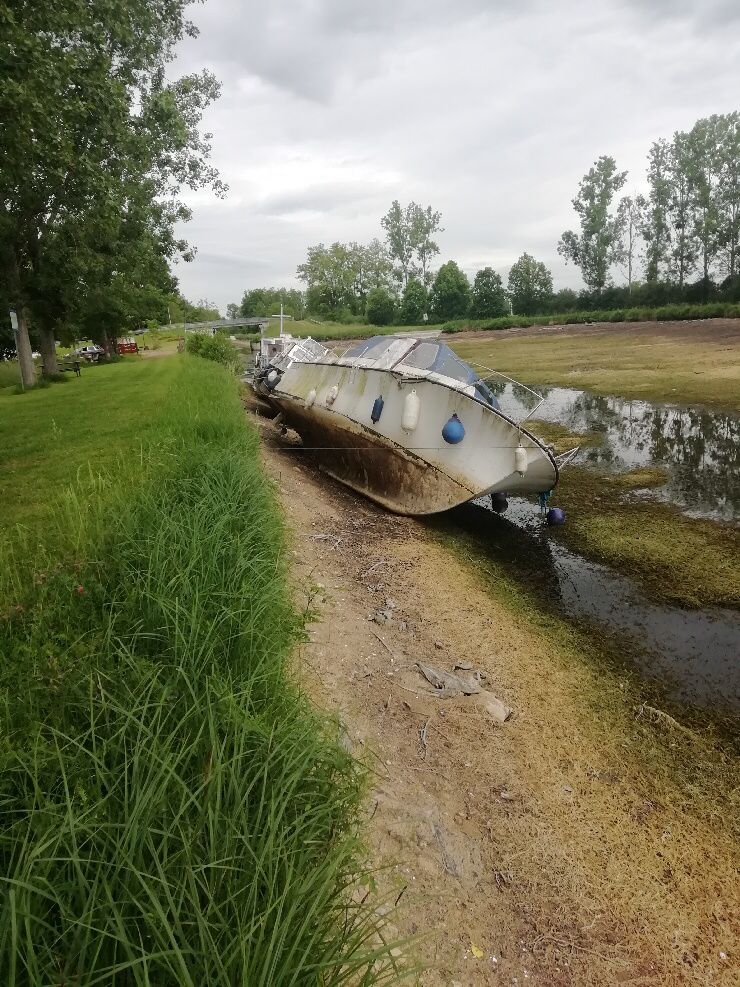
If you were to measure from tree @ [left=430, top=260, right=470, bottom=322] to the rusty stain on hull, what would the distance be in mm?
63138

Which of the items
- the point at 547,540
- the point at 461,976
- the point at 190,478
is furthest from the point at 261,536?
the point at 547,540

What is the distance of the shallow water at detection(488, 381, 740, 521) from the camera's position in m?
9.31

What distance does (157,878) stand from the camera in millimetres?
1724

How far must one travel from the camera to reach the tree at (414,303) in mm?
72375

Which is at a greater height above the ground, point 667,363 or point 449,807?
point 667,363

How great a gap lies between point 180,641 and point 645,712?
12.2 ft

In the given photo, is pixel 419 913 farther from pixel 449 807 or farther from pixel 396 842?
pixel 449 807

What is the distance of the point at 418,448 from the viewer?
28.0 feet

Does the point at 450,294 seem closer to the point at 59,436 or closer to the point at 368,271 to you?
the point at 368,271

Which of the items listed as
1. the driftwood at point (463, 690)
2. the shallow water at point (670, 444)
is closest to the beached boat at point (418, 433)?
the shallow water at point (670, 444)

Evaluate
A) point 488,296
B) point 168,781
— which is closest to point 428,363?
point 168,781

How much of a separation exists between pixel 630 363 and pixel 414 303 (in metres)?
52.0

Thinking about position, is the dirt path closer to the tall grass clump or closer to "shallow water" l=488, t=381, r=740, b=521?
the tall grass clump

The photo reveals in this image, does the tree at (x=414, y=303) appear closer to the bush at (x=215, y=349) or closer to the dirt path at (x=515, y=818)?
the bush at (x=215, y=349)
